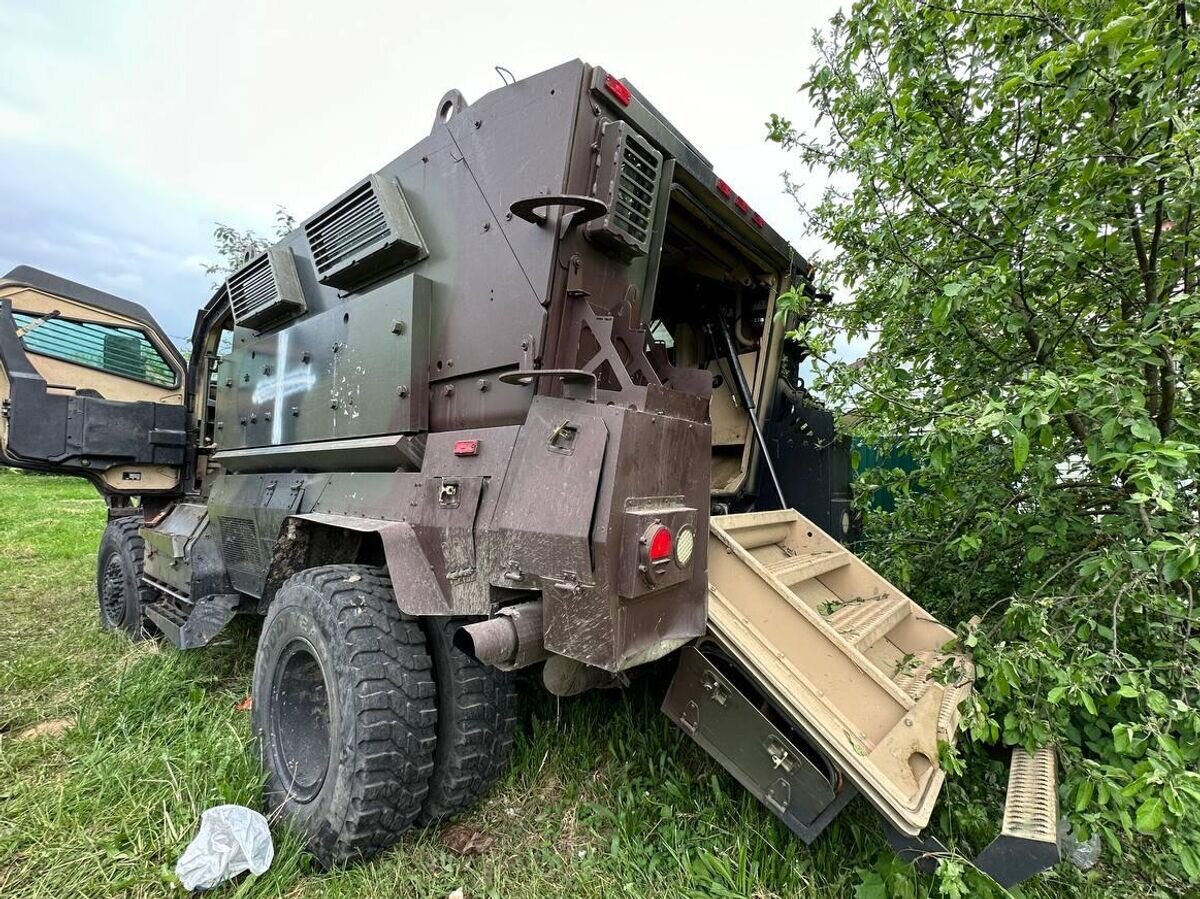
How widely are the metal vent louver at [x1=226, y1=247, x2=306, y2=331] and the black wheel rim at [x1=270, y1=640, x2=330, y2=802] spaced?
1954mm

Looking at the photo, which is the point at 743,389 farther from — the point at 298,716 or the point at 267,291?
the point at 267,291

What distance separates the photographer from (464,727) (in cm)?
224

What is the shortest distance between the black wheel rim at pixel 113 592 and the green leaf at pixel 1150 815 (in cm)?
615

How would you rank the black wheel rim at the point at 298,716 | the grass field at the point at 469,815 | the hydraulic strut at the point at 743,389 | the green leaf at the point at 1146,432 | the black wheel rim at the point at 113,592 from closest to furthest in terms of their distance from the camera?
the green leaf at the point at 1146,432 → the grass field at the point at 469,815 → the black wheel rim at the point at 298,716 → the hydraulic strut at the point at 743,389 → the black wheel rim at the point at 113,592

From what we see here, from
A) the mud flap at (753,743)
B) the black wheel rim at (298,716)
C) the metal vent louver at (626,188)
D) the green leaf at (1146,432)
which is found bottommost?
the black wheel rim at (298,716)

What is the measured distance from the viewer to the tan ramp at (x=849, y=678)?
170cm

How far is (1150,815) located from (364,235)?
10.8ft

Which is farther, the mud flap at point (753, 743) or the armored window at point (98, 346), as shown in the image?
the armored window at point (98, 346)

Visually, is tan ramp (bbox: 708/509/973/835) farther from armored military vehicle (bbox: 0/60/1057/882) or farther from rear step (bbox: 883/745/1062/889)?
rear step (bbox: 883/745/1062/889)

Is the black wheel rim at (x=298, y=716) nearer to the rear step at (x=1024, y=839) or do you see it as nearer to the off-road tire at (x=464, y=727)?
the off-road tire at (x=464, y=727)

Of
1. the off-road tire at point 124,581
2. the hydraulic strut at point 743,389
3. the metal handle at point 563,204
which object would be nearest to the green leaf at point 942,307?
the metal handle at point 563,204

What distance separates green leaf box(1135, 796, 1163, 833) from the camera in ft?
4.64

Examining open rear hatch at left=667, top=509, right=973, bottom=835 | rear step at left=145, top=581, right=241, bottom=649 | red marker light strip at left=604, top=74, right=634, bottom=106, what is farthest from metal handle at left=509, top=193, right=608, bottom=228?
rear step at left=145, top=581, right=241, bottom=649

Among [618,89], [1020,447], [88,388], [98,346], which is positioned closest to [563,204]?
[618,89]
